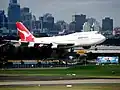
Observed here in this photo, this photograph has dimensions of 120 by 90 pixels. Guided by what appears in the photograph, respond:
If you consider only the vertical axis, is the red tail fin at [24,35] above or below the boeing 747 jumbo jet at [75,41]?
above

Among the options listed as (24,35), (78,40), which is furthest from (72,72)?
(24,35)

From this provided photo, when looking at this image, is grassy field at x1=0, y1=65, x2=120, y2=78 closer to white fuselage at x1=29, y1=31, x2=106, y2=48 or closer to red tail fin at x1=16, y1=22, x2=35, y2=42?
white fuselage at x1=29, y1=31, x2=106, y2=48

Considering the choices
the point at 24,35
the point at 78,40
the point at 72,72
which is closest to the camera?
the point at 72,72

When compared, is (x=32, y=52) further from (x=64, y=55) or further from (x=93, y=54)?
(x=93, y=54)

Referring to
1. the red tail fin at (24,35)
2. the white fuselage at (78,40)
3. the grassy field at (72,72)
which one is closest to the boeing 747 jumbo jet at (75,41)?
the white fuselage at (78,40)

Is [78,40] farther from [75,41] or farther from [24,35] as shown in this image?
[24,35]

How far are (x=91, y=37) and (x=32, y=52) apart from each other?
1302 inches

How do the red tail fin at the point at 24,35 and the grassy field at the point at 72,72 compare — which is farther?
the red tail fin at the point at 24,35

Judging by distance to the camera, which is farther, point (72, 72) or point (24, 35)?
point (24, 35)

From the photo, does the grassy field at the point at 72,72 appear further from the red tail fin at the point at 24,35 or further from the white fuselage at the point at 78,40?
the red tail fin at the point at 24,35

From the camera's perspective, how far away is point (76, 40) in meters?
154

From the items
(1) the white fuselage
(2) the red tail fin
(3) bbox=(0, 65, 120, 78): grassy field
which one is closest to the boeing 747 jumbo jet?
(1) the white fuselage

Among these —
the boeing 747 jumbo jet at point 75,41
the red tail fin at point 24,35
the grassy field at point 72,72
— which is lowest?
the grassy field at point 72,72

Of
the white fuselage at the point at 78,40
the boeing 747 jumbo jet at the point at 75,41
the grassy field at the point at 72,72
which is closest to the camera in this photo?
the grassy field at the point at 72,72
